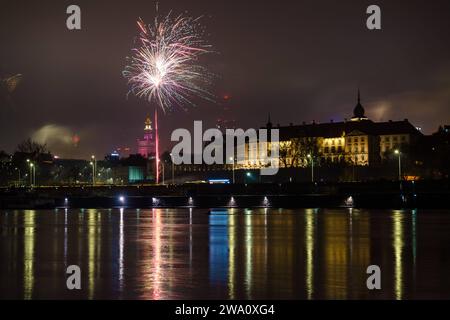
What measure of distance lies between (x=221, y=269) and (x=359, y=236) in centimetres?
1588

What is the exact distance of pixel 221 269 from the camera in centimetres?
2545

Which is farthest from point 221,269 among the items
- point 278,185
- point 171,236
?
point 278,185

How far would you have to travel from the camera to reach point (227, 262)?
27.5m

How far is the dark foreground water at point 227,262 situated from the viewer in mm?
20781

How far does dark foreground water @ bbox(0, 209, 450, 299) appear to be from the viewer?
20.8 metres

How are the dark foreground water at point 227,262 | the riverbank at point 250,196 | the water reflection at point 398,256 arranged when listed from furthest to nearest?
the riverbank at point 250,196 < the water reflection at point 398,256 < the dark foreground water at point 227,262

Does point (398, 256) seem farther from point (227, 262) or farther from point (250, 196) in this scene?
point (250, 196)

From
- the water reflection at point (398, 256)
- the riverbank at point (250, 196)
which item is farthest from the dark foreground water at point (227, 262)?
the riverbank at point (250, 196)

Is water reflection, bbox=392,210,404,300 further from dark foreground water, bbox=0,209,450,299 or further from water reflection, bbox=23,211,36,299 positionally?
water reflection, bbox=23,211,36,299

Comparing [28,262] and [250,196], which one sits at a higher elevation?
[250,196]

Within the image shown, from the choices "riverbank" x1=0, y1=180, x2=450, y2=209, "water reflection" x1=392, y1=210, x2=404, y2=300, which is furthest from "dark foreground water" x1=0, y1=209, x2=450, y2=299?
"riverbank" x1=0, y1=180, x2=450, y2=209

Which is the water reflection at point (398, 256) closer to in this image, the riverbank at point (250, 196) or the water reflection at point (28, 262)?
the water reflection at point (28, 262)

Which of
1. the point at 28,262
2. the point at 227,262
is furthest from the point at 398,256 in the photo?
the point at 28,262
